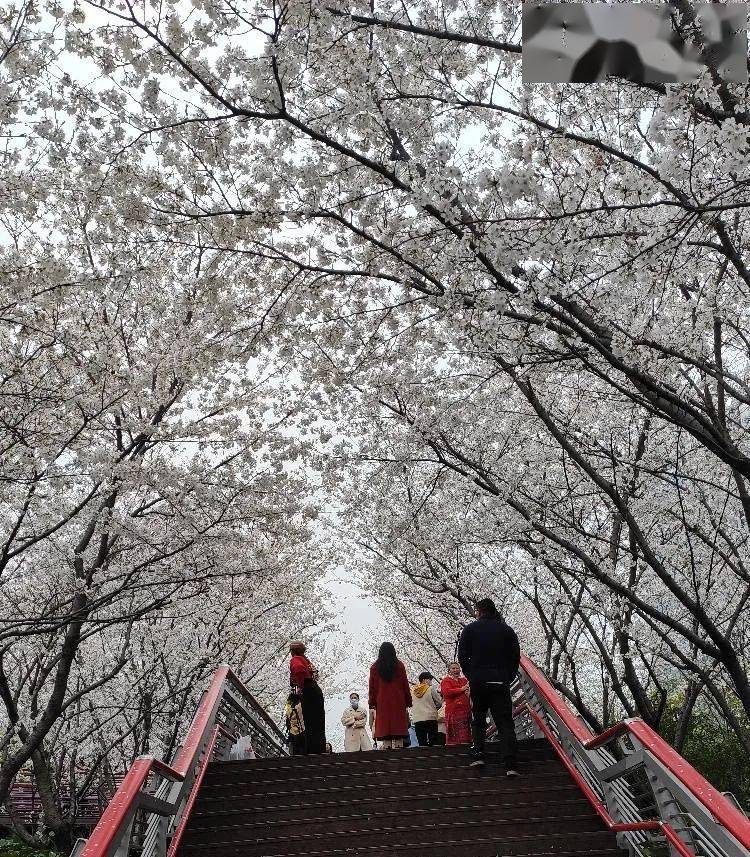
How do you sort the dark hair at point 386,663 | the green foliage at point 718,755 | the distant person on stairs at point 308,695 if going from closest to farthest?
the dark hair at point 386,663 → the distant person on stairs at point 308,695 → the green foliage at point 718,755

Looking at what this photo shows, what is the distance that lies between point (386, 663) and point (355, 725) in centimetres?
288

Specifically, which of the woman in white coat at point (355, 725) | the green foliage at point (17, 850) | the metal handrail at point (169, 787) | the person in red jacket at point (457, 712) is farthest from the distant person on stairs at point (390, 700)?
the green foliage at point (17, 850)

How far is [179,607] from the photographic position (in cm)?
1482

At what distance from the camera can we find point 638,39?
438cm

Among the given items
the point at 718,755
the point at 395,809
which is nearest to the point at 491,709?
the point at 395,809

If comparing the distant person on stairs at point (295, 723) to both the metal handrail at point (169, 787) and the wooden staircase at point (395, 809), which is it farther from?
the wooden staircase at point (395, 809)

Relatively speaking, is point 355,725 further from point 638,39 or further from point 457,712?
point 638,39

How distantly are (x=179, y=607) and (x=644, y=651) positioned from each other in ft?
27.2

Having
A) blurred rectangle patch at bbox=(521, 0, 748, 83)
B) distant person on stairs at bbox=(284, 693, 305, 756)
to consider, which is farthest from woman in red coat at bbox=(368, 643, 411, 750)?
blurred rectangle patch at bbox=(521, 0, 748, 83)

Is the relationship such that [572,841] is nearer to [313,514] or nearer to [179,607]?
[313,514]

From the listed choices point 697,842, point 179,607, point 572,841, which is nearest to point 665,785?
point 697,842

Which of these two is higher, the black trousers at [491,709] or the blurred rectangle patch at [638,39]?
the blurred rectangle patch at [638,39]

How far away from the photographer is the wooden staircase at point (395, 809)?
5.68 m

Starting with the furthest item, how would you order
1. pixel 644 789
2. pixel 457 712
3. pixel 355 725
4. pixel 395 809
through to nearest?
1. pixel 355 725
2. pixel 457 712
3. pixel 395 809
4. pixel 644 789
